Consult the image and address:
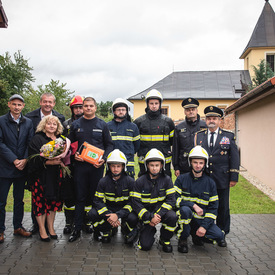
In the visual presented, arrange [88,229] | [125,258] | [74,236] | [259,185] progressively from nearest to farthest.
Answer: [125,258] < [74,236] < [88,229] < [259,185]

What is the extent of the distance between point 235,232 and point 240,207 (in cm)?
229

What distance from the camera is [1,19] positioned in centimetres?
1034

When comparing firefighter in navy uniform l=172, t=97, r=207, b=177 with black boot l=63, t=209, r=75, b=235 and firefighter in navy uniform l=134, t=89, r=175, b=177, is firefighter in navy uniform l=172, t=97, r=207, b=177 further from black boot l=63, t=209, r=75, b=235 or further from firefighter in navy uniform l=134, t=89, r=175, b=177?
black boot l=63, t=209, r=75, b=235

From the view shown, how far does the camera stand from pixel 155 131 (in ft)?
20.4

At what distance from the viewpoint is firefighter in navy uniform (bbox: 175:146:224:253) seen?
5.20m

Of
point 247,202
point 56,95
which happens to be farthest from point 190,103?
point 56,95

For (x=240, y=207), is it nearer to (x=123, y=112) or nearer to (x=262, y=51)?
(x=123, y=112)

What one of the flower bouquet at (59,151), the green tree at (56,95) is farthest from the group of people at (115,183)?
the green tree at (56,95)

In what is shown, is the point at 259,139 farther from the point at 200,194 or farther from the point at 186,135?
the point at 200,194

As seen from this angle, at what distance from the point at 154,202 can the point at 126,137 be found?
134 centimetres

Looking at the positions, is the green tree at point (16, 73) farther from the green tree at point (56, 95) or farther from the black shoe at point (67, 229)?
the black shoe at point (67, 229)

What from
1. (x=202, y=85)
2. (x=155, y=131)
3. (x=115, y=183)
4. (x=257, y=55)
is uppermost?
(x=257, y=55)

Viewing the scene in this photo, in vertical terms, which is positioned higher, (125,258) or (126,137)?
(126,137)

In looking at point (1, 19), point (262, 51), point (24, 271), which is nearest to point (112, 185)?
point (24, 271)
